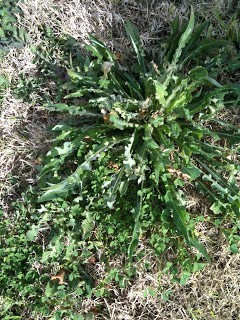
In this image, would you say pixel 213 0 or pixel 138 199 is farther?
pixel 213 0

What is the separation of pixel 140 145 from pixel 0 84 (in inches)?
46.4

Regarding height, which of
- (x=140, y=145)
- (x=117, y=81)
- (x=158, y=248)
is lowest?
(x=158, y=248)

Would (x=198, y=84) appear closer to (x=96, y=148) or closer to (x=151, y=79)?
(x=151, y=79)

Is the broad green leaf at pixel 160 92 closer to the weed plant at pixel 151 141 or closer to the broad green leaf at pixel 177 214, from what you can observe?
the weed plant at pixel 151 141

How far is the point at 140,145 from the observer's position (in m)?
3.12

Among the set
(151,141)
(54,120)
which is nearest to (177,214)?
(151,141)

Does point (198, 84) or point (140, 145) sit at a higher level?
point (198, 84)

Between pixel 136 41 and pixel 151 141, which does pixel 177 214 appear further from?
pixel 136 41

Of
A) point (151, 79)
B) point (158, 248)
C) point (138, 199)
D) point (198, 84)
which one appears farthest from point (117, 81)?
point (158, 248)

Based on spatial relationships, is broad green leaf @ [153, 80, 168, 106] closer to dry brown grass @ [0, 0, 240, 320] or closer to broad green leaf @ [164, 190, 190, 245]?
broad green leaf @ [164, 190, 190, 245]

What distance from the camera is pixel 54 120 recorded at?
11.5ft

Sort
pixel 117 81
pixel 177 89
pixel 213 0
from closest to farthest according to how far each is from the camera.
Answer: pixel 177 89 → pixel 117 81 → pixel 213 0

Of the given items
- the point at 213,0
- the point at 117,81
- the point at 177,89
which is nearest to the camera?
the point at 177,89

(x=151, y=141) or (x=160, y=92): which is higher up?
(x=160, y=92)
